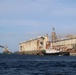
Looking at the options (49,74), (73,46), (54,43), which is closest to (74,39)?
(73,46)

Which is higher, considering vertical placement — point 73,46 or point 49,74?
point 73,46

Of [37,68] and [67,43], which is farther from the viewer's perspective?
[67,43]

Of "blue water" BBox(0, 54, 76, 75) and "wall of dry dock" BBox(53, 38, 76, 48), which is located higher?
"wall of dry dock" BBox(53, 38, 76, 48)

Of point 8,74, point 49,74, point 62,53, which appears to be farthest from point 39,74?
point 62,53

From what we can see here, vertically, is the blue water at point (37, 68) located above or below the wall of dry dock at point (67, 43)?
below

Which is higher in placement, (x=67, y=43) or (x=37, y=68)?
(x=67, y=43)

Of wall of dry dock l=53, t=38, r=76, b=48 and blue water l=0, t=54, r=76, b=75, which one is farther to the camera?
wall of dry dock l=53, t=38, r=76, b=48

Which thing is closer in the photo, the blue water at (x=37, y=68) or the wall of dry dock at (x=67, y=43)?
the blue water at (x=37, y=68)

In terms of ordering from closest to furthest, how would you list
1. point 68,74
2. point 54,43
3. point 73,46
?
point 68,74 → point 73,46 → point 54,43

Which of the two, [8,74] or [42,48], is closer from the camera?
[8,74]

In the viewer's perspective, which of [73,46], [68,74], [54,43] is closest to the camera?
[68,74]

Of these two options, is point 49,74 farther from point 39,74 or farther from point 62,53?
point 62,53

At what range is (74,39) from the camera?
174 meters

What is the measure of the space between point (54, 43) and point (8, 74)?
151 m
